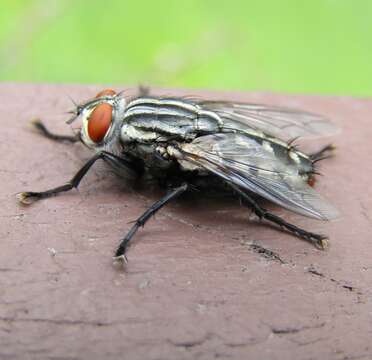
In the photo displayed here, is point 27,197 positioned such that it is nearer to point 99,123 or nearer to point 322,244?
point 99,123

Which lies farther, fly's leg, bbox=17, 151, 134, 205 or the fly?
the fly

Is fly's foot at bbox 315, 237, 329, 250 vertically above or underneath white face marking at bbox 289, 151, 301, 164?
underneath

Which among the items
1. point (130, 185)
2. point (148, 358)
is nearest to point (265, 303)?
point (148, 358)

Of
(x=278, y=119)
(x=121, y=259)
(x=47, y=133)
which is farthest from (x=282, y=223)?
(x=47, y=133)

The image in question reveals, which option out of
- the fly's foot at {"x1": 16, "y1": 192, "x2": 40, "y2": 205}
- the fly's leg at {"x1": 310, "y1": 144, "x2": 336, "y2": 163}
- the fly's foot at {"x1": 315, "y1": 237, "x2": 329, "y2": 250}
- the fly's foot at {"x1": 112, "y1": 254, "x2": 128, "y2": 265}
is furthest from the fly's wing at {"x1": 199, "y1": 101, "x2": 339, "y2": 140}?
the fly's foot at {"x1": 112, "y1": 254, "x2": 128, "y2": 265}

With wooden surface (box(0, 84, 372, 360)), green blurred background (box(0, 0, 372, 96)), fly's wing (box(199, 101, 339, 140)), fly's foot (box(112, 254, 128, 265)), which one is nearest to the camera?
wooden surface (box(0, 84, 372, 360))

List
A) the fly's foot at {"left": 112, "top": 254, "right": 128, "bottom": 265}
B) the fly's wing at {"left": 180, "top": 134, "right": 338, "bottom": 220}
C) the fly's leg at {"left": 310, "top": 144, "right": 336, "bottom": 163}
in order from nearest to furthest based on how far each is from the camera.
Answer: the fly's foot at {"left": 112, "top": 254, "right": 128, "bottom": 265}
the fly's wing at {"left": 180, "top": 134, "right": 338, "bottom": 220}
the fly's leg at {"left": 310, "top": 144, "right": 336, "bottom": 163}

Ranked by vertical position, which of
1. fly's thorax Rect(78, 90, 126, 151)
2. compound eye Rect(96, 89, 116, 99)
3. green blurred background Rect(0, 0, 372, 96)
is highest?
compound eye Rect(96, 89, 116, 99)

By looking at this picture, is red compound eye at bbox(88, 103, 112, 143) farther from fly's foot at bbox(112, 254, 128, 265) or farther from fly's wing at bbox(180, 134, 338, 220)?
fly's foot at bbox(112, 254, 128, 265)
